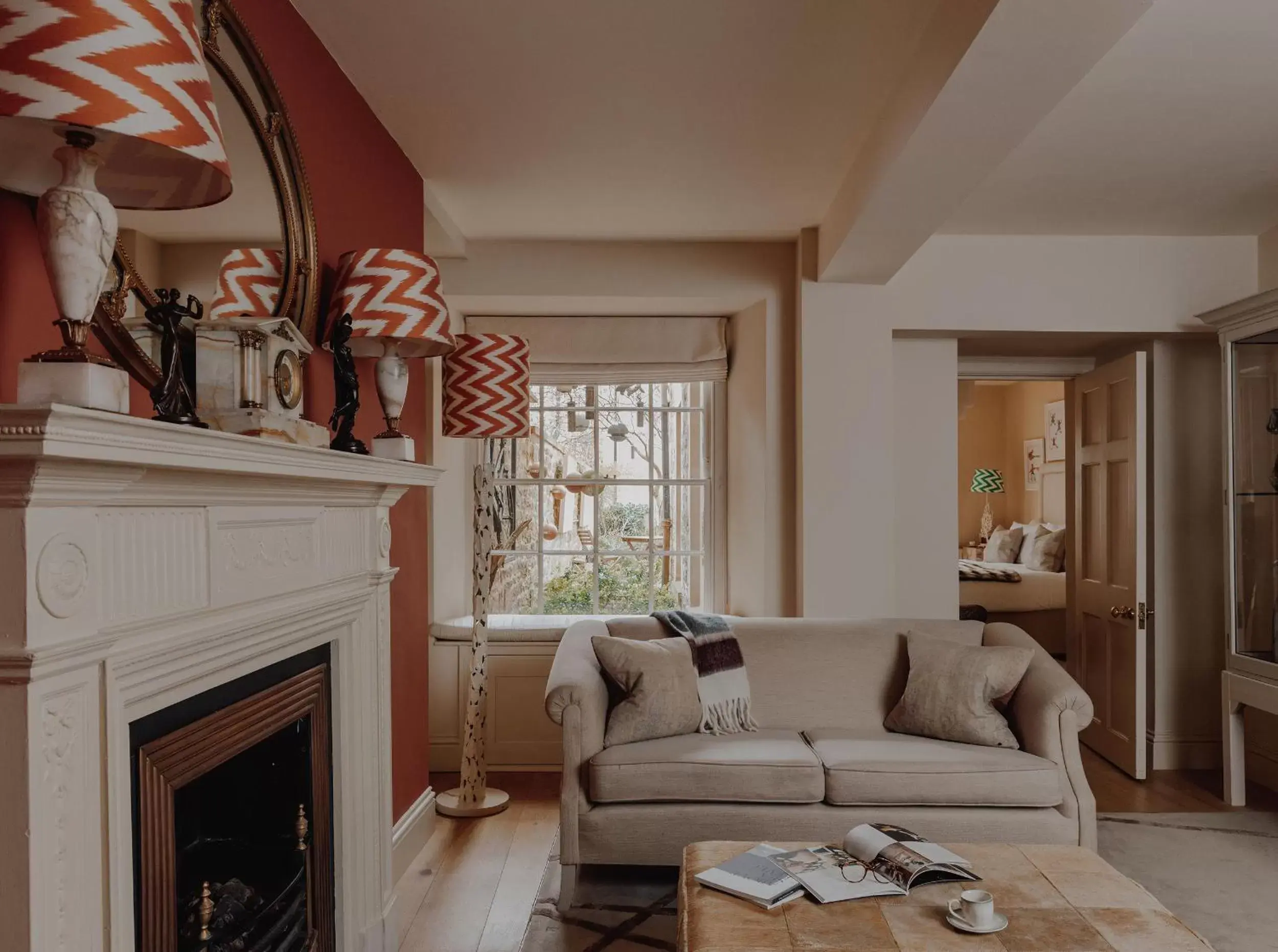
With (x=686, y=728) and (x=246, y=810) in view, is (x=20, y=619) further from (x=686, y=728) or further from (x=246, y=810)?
(x=686, y=728)

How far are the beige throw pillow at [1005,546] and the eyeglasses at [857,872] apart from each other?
22.2ft

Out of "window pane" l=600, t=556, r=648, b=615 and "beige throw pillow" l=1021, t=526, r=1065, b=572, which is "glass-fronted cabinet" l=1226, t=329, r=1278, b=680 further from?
"beige throw pillow" l=1021, t=526, r=1065, b=572

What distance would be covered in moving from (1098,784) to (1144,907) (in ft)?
8.37

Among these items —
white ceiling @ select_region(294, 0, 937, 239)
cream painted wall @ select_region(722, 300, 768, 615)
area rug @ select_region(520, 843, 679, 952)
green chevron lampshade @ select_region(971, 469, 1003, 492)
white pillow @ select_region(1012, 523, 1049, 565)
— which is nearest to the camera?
white ceiling @ select_region(294, 0, 937, 239)

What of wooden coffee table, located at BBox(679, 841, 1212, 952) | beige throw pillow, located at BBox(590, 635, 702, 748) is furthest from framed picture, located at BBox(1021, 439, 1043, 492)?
wooden coffee table, located at BBox(679, 841, 1212, 952)

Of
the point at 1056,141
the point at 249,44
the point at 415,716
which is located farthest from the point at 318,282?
the point at 1056,141

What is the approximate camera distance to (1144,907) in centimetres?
214

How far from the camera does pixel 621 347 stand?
5.18 metres

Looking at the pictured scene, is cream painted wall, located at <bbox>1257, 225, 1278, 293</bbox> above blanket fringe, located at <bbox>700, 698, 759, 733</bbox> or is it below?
above

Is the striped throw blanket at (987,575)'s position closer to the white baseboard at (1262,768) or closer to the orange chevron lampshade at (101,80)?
the white baseboard at (1262,768)

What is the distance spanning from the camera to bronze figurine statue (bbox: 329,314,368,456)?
7.98ft

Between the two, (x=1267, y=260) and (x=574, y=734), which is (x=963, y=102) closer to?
(x=574, y=734)

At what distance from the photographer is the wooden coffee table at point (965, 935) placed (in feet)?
6.43

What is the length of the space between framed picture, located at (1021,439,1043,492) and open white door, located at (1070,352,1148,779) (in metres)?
4.18
